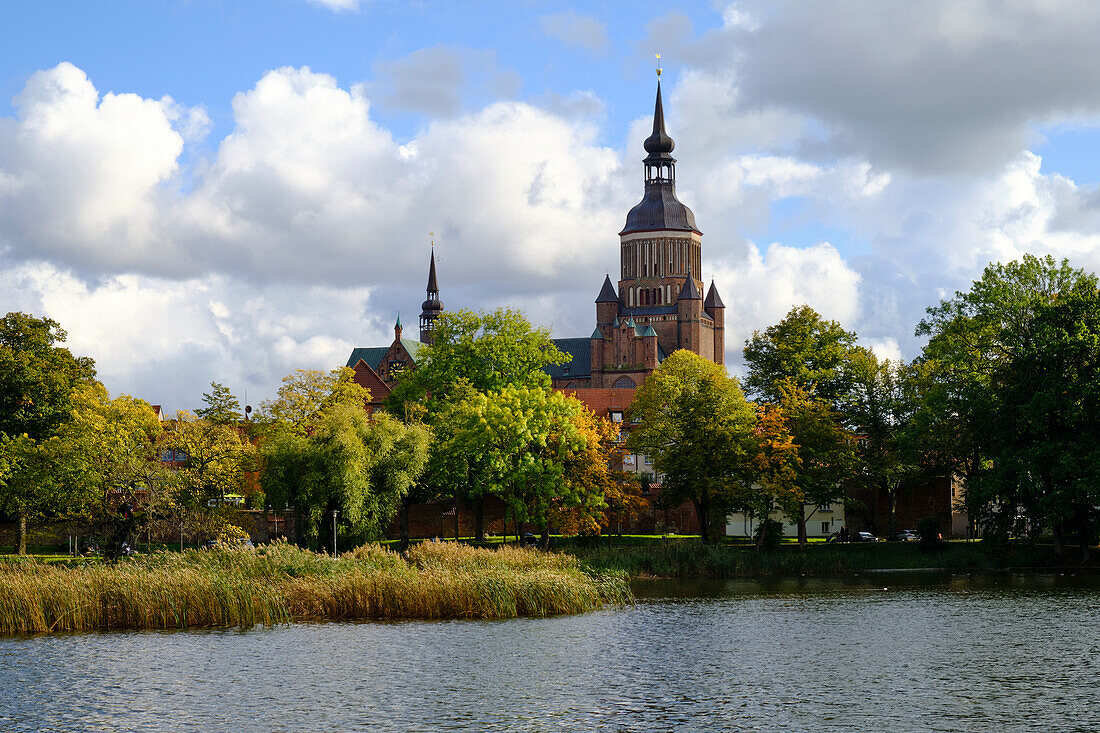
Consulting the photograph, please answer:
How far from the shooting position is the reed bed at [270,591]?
3300 centimetres

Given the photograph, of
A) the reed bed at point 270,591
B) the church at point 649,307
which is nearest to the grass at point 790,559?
the reed bed at point 270,591

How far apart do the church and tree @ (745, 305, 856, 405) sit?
58.5 meters

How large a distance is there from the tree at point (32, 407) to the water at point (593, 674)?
29.6 m

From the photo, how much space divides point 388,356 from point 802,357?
82186mm

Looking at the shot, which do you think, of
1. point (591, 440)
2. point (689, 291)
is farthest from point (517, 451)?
point (689, 291)

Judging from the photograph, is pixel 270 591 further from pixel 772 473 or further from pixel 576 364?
pixel 576 364

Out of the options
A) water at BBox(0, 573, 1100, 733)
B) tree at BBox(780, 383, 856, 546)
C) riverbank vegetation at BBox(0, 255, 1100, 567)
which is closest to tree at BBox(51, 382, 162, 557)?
riverbank vegetation at BBox(0, 255, 1100, 567)

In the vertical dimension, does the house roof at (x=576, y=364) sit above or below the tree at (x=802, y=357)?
above

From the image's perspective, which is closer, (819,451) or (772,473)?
(772,473)

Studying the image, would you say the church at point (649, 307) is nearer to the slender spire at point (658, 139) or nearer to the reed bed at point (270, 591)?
the slender spire at point (658, 139)

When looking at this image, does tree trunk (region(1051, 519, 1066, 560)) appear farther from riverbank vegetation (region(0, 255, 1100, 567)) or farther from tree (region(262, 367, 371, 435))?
tree (region(262, 367, 371, 435))

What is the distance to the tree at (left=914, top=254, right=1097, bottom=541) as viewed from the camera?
179 feet

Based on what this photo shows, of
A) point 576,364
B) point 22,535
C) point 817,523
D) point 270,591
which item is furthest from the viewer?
point 576,364

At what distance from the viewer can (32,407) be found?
64.7m
